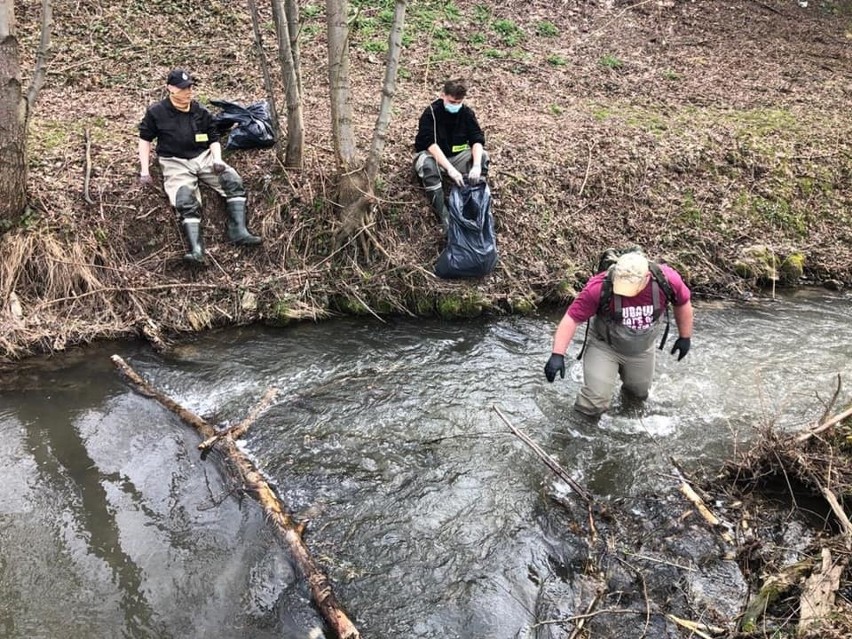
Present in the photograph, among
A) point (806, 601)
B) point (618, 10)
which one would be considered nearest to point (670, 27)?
point (618, 10)

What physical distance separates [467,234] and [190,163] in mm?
3206

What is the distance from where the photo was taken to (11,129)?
20.4 feet

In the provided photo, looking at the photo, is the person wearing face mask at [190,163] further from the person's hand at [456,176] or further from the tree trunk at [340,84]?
the person's hand at [456,176]

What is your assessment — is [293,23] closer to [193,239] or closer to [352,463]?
[193,239]

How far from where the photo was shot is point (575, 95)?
34.4ft

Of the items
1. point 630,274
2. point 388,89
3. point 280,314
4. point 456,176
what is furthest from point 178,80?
point 630,274

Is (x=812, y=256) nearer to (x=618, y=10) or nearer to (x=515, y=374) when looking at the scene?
(x=515, y=374)

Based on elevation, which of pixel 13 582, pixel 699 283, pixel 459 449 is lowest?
pixel 13 582

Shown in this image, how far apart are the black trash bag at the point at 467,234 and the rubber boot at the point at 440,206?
0.20m

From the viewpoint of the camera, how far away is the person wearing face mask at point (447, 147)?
6.89 meters

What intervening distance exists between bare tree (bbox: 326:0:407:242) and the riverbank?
26 centimetres

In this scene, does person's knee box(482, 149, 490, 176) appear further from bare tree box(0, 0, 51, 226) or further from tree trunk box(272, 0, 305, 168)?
bare tree box(0, 0, 51, 226)

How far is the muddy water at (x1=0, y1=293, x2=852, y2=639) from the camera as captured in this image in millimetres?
3699

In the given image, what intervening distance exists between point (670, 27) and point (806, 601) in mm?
12779
